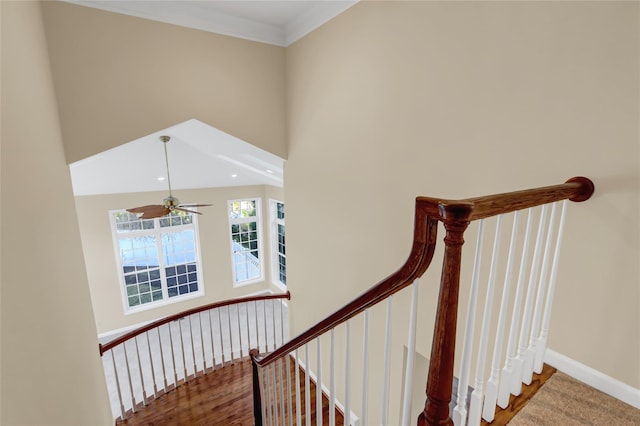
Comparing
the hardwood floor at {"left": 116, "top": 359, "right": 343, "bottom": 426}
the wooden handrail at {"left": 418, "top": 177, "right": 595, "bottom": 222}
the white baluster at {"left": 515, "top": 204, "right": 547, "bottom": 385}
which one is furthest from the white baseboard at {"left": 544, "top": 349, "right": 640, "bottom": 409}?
the hardwood floor at {"left": 116, "top": 359, "right": 343, "bottom": 426}

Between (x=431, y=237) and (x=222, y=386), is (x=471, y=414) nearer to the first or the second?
(x=431, y=237)

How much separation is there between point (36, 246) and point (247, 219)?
6556 millimetres

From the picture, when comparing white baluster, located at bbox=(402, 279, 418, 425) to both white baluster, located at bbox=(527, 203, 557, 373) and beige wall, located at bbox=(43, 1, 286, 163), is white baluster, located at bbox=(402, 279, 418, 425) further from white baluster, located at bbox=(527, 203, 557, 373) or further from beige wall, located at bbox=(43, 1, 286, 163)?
beige wall, located at bbox=(43, 1, 286, 163)

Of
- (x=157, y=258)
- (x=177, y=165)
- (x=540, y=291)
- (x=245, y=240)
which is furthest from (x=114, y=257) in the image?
(x=540, y=291)

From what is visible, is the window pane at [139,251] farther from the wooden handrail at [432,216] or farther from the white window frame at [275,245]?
the wooden handrail at [432,216]

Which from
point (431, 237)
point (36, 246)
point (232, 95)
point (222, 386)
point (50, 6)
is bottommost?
point (222, 386)

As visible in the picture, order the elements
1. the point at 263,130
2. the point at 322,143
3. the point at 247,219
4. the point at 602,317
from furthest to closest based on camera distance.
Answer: the point at 247,219 → the point at 263,130 → the point at 322,143 → the point at 602,317

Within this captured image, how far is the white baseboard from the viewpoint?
1.28 meters

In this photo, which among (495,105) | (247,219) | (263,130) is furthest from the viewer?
(247,219)

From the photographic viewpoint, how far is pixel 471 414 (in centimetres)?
96

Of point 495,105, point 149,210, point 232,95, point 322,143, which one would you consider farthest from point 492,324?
point 149,210

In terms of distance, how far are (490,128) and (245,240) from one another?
7047mm

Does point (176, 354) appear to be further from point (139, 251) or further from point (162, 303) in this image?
point (139, 251)

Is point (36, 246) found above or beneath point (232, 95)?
beneath
